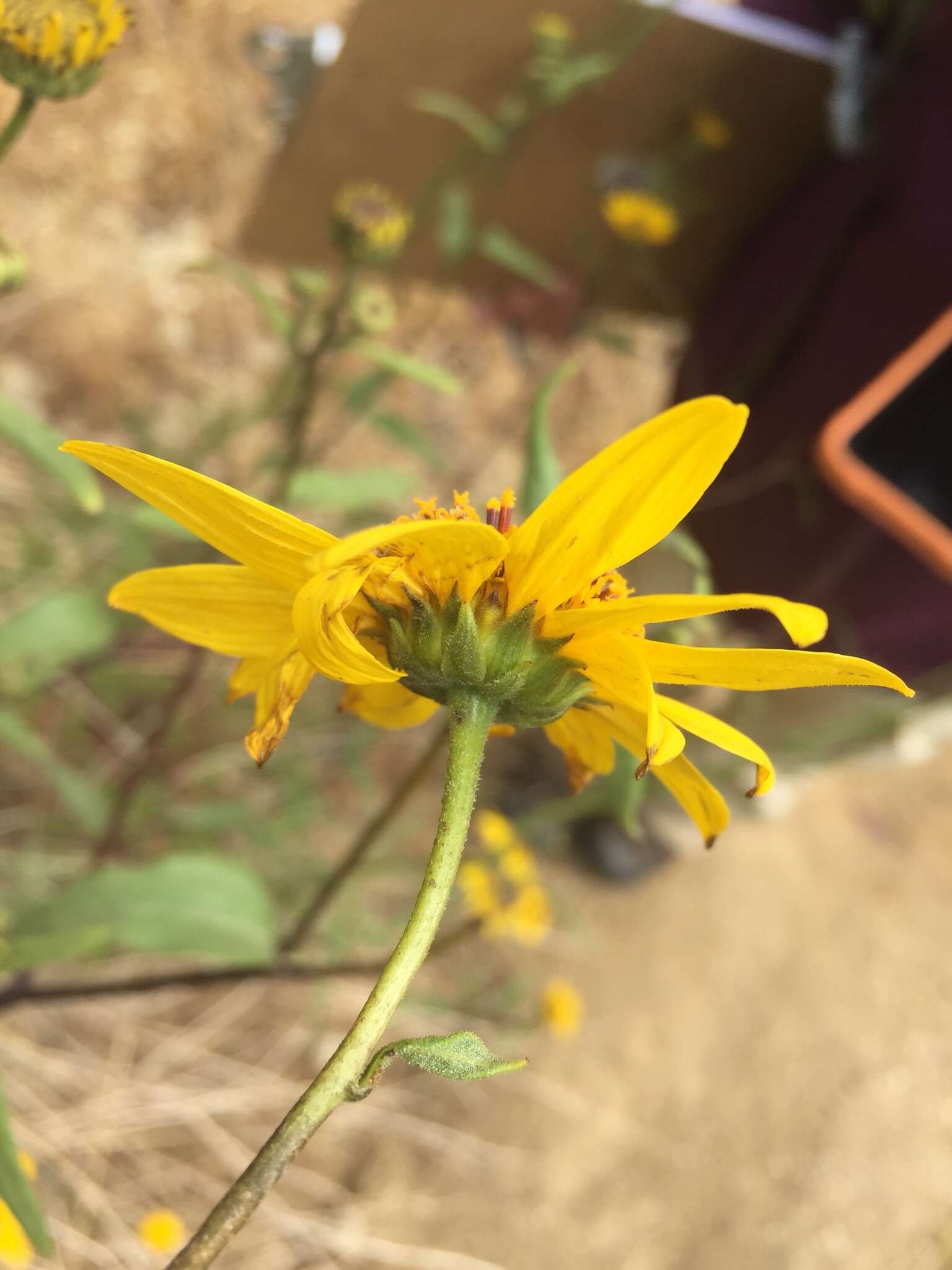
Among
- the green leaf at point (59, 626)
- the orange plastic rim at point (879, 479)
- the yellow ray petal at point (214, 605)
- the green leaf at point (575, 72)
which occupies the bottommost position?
the green leaf at point (59, 626)

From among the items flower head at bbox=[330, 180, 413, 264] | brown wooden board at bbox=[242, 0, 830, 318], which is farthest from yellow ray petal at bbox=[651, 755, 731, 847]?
brown wooden board at bbox=[242, 0, 830, 318]

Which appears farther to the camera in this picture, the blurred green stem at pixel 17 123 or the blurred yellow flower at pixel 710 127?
the blurred yellow flower at pixel 710 127

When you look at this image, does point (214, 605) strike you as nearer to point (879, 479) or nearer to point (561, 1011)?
point (879, 479)

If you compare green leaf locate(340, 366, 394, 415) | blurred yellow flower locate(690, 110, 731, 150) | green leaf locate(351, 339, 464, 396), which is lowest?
green leaf locate(340, 366, 394, 415)

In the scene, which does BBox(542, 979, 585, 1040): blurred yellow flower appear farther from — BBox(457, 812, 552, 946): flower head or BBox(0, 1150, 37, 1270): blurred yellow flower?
BBox(0, 1150, 37, 1270): blurred yellow flower

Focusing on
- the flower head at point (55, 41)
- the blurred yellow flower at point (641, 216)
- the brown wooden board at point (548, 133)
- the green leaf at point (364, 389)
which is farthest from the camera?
the blurred yellow flower at point (641, 216)

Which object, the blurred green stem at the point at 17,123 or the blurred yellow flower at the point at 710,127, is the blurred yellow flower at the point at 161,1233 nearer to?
the blurred green stem at the point at 17,123

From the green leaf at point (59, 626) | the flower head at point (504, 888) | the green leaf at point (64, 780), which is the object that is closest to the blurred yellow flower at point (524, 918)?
the flower head at point (504, 888)
